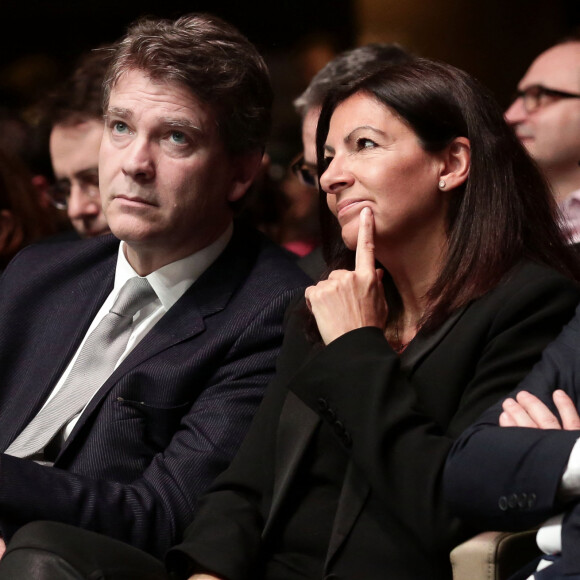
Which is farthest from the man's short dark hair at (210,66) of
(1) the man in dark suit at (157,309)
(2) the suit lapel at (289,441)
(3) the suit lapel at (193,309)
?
(2) the suit lapel at (289,441)

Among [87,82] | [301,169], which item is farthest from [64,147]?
[301,169]

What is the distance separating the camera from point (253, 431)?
2633 mm

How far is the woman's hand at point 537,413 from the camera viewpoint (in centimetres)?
206

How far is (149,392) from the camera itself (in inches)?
110

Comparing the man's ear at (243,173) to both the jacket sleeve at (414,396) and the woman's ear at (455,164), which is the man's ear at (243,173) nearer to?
the woman's ear at (455,164)

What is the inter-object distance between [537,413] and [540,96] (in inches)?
90.9

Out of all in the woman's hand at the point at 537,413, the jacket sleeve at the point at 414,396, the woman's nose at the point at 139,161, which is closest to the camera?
the woman's hand at the point at 537,413

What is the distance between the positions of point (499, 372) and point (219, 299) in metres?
0.90

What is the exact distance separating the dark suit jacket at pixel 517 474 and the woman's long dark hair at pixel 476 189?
1.17 ft

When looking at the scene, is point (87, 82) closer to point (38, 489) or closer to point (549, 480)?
point (38, 489)

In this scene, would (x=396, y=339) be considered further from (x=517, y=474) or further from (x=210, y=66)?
(x=210, y=66)

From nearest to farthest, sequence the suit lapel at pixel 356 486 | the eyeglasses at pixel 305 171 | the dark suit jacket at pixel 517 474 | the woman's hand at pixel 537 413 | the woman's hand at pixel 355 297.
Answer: the dark suit jacket at pixel 517 474, the woman's hand at pixel 537 413, the suit lapel at pixel 356 486, the woman's hand at pixel 355 297, the eyeglasses at pixel 305 171

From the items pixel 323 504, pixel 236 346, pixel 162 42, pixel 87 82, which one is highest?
pixel 162 42

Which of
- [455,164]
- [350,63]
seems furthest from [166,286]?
[350,63]
